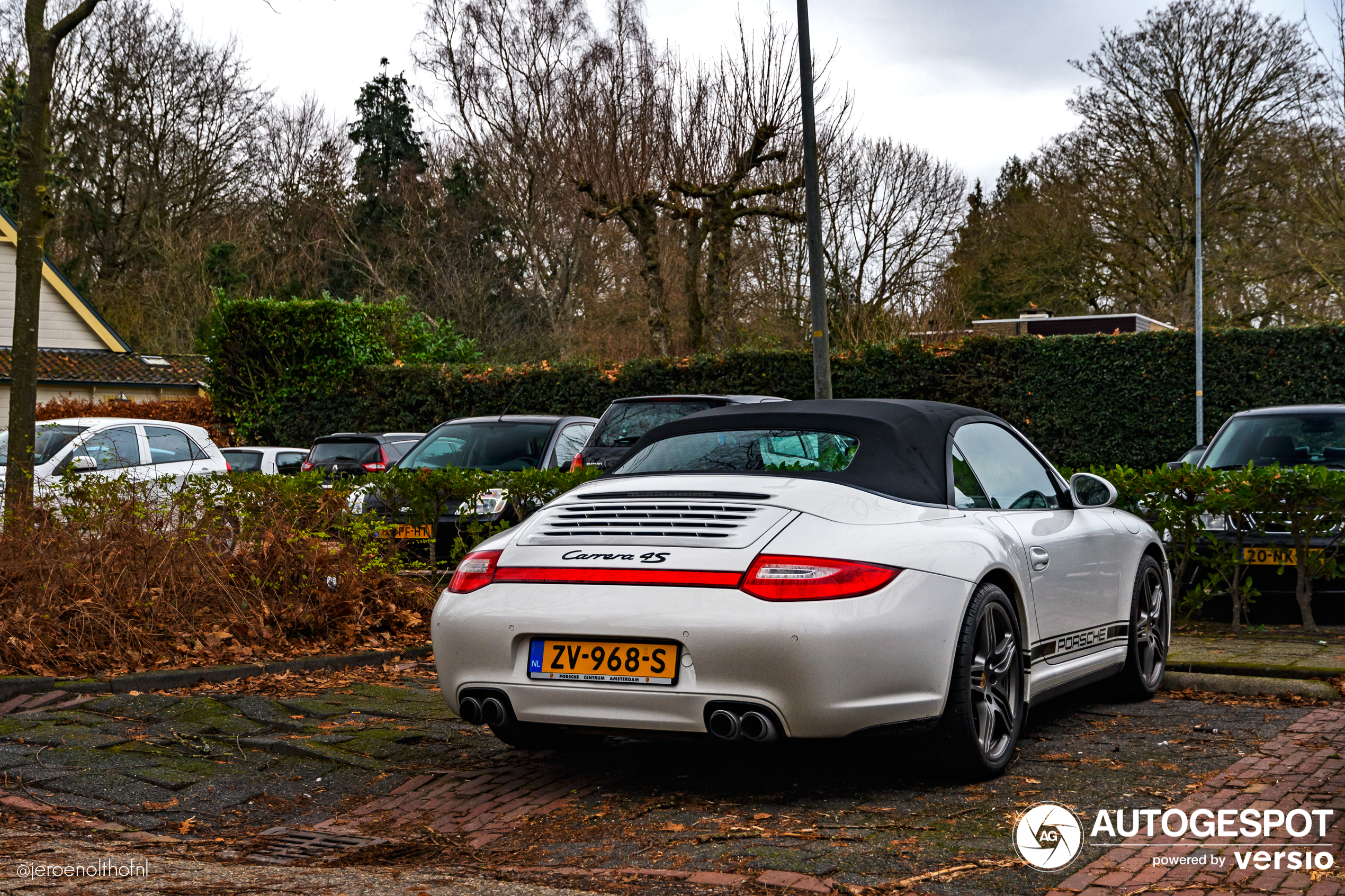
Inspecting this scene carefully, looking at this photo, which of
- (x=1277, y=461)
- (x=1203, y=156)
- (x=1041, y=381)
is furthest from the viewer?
(x=1203, y=156)

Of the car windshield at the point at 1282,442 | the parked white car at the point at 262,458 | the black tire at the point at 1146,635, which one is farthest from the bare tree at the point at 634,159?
the black tire at the point at 1146,635

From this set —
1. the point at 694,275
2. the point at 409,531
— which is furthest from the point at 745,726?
the point at 694,275

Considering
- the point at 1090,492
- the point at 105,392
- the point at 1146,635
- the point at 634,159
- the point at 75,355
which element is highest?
the point at 634,159

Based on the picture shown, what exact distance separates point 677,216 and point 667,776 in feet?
80.5

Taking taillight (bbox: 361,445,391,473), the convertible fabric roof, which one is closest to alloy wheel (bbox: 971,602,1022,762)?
the convertible fabric roof

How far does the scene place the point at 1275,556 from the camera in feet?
27.0

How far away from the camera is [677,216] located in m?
28.7

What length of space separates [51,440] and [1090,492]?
11900mm

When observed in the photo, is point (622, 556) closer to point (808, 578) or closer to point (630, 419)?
point (808, 578)

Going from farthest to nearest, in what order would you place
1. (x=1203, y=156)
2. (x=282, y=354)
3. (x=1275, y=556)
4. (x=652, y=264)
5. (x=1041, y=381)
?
(x=1203, y=156)
(x=652, y=264)
(x=282, y=354)
(x=1041, y=381)
(x=1275, y=556)

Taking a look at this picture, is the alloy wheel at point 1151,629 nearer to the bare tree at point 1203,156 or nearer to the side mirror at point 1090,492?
the side mirror at point 1090,492

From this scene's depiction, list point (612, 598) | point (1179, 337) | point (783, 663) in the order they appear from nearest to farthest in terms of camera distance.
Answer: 1. point (783, 663)
2. point (612, 598)
3. point (1179, 337)

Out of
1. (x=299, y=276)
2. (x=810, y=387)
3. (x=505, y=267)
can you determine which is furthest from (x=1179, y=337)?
(x=299, y=276)

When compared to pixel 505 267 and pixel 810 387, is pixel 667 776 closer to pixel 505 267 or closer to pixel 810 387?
pixel 810 387
